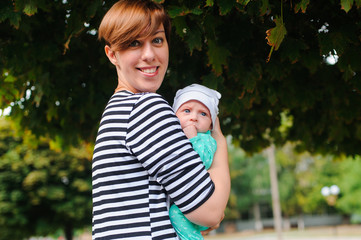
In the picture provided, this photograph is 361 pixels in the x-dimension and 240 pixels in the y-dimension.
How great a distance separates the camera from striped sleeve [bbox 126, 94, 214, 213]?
1.48 meters

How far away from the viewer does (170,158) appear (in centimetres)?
148

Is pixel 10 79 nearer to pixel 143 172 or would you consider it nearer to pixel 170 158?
pixel 143 172

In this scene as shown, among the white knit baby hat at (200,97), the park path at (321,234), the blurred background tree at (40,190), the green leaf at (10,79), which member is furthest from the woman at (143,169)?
the park path at (321,234)

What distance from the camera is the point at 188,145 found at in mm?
1529

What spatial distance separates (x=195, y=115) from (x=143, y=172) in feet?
1.31

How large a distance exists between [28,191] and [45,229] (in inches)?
83.9

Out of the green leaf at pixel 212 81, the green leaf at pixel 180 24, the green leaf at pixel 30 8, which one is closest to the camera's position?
the green leaf at pixel 180 24

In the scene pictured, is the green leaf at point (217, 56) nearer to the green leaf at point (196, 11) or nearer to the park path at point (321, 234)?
the green leaf at point (196, 11)

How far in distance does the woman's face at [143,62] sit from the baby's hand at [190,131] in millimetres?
237

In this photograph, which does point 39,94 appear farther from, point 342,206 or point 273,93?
point 342,206

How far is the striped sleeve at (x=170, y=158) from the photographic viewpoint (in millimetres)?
1484

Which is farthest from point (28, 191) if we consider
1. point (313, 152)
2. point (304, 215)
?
point (304, 215)

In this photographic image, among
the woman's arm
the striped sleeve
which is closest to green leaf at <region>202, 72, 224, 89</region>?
the woman's arm

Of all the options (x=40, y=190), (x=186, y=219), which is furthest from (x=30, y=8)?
(x=40, y=190)
